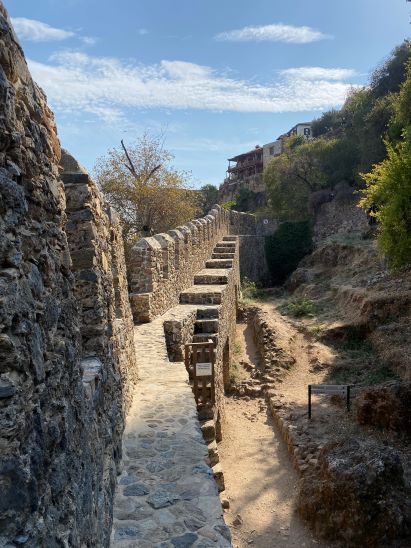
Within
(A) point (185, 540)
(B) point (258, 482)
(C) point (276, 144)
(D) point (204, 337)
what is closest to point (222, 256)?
(D) point (204, 337)

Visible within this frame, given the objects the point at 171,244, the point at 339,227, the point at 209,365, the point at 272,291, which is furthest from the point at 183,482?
the point at 339,227

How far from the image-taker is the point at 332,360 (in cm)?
1307

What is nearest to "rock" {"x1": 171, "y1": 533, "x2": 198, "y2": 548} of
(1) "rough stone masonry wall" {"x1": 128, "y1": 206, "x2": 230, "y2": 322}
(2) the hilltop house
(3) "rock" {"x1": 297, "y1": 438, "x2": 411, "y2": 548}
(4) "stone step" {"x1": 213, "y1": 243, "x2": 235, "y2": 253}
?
(3) "rock" {"x1": 297, "y1": 438, "x2": 411, "y2": 548}

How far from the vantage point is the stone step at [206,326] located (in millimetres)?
10195

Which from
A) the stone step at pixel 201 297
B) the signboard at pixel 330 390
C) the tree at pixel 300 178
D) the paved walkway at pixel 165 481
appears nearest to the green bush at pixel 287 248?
the tree at pixel 300 178

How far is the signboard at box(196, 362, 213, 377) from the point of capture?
25.8ft

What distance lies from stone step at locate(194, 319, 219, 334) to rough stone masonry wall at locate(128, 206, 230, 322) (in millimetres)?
863

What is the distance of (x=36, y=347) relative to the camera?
1.88 metres

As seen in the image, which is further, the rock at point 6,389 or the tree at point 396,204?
the tree at point 396,204

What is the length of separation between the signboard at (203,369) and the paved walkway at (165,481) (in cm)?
181

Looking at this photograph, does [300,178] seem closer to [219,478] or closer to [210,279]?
[210,279]

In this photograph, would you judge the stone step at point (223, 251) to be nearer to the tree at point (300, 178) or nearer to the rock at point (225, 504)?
the tree at point (300, 178)

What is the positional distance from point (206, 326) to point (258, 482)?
138 inches

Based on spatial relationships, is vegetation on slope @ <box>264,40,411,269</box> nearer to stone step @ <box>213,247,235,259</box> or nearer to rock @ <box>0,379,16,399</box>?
stone step @ <box>213,247,235,259</box>
